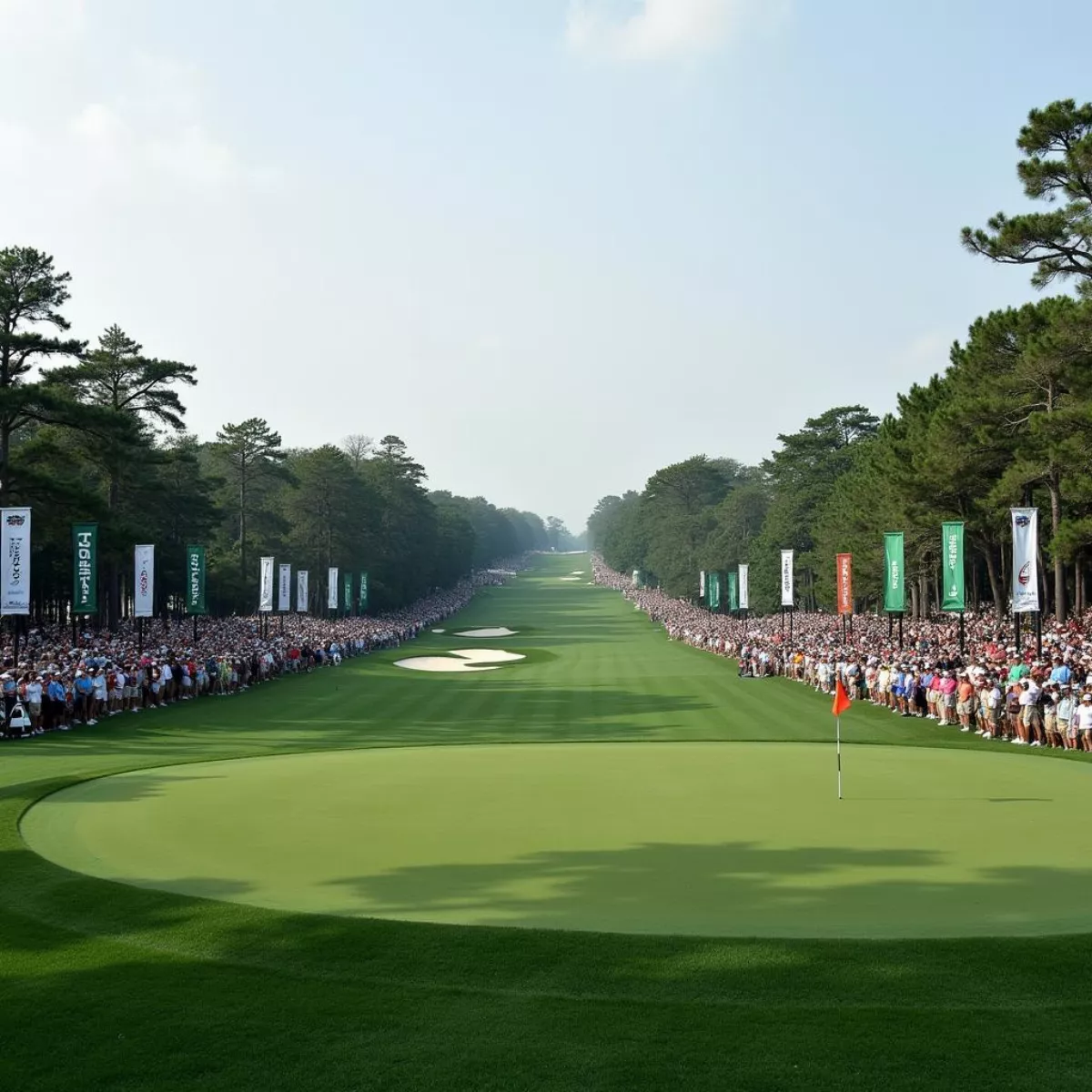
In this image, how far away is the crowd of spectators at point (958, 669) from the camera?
26203 mm

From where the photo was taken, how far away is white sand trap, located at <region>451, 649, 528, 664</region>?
6269cm

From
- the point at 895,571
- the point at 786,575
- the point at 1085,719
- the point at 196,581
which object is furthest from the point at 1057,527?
the point at 196,581

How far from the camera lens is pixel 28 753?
1001 inches

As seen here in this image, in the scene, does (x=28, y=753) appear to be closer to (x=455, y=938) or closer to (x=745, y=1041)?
(x=455, y=938)

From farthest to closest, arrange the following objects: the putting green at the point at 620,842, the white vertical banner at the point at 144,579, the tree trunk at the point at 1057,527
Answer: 1. the white vertical banner at the point at 144,579
2. the tree trunk at the point at 1057,527
3. the putting green at the point at 620,842

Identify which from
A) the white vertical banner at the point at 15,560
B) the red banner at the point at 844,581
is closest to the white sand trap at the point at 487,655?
the red banner at the point at 844,581

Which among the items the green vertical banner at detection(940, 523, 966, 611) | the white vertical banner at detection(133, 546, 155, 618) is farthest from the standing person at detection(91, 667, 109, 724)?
the green vertical banner at detection(940, 523, 966, 611)

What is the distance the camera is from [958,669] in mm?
34375

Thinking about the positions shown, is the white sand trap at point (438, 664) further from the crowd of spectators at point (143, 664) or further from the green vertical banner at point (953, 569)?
the green vertical banner at point (953, 569)

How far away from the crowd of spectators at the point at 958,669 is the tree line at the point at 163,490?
28.6m

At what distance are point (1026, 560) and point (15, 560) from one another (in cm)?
2954

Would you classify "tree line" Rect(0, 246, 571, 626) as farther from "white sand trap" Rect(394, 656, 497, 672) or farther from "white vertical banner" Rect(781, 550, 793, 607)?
"white vertical banner" Rect(781, 550, 793, 607)

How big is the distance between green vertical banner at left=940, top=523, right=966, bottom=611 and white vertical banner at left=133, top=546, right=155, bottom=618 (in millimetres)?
28208

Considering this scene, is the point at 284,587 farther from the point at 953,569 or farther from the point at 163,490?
the point at 953,569
